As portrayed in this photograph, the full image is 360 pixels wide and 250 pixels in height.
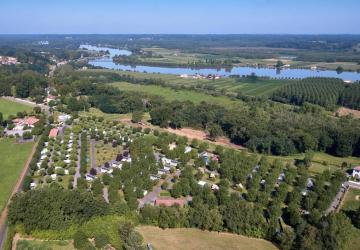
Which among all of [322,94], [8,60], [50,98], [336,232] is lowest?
[50,98]

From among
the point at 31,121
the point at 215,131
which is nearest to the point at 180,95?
→ the point at 215,131

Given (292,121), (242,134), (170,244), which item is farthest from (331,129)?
(170,244)

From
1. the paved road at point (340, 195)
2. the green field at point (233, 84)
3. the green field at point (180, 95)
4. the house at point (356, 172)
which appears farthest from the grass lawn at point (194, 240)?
the green field at point (233, 84)

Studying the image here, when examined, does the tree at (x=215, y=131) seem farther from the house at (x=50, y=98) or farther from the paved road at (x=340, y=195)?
the house at (x=50, y=98)

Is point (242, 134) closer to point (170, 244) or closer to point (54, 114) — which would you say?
point (170, 244)

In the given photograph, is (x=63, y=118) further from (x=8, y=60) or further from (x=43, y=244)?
(x=8, y=60)

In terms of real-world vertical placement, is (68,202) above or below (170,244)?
above
